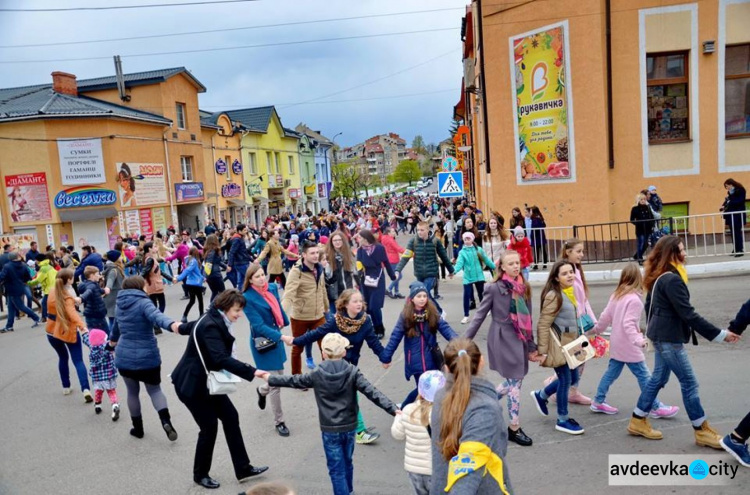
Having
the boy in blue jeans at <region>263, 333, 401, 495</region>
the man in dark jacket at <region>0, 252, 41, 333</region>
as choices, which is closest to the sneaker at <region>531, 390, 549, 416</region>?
the boy in blue jeans at <region>263, 333, 401, 495</region>

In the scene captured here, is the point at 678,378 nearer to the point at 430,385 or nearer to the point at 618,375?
the point at 618,375

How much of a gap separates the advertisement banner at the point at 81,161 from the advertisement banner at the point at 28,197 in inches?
37.1

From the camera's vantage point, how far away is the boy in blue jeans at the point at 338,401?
4570 mm

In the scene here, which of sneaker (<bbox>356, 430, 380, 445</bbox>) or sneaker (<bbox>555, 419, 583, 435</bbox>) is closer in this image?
sneaker (<bbox>555, 419, 583, 435</bbox>)

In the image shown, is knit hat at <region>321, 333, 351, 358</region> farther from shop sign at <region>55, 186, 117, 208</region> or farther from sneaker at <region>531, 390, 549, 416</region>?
shop sign at <region>55, 186, 117, 208</region>

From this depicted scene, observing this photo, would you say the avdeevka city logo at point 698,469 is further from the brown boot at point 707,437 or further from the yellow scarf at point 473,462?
the yellow scarf at point 473,462

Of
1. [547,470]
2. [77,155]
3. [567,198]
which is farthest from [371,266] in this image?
[77,155]

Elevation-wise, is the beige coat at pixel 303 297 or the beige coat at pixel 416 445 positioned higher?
the beige coat at pixel 303 297

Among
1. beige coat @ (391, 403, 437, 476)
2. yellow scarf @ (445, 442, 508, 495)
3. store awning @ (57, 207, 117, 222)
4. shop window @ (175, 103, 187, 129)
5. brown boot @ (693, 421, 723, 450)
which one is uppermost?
shop window @ (175, 103, 187, 129)

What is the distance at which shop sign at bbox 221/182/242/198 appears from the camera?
3703 centimetres

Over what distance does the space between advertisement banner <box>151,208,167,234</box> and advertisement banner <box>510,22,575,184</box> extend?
747 inches

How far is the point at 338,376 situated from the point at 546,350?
7.05ft

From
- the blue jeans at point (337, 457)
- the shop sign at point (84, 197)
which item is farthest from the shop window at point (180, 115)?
the blue jeans at point (337, 457)

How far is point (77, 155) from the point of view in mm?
25391
